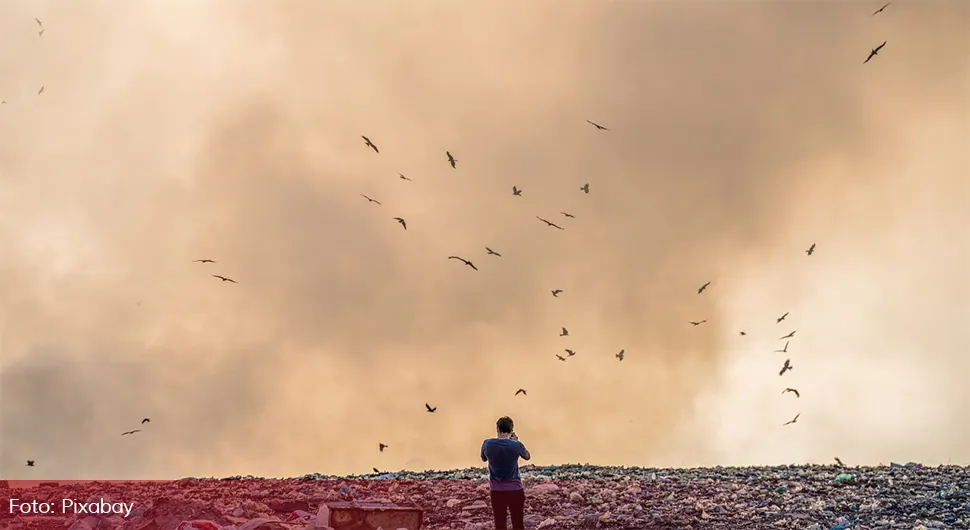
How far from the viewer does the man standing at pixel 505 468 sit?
9.37 metres

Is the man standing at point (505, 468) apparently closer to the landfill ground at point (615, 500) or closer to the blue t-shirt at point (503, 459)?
the blue t-shirt at point (503, 459)

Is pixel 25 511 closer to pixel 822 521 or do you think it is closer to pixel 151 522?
pixel 151 522

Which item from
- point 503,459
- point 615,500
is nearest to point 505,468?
point 503,459

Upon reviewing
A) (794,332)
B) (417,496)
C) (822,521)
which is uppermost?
(794,332)

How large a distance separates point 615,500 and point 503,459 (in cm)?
416

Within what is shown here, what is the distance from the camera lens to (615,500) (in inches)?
504

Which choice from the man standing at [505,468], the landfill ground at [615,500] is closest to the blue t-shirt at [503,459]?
the man standing at [505,468]

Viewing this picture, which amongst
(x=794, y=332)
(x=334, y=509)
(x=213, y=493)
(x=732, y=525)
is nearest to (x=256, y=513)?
(x=334, y=509)

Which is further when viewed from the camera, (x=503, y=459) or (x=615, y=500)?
(x=615, y=500)

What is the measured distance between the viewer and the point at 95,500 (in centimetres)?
1286

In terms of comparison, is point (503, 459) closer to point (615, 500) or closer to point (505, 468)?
point (505, 468)

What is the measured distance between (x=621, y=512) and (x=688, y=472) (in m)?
5.02

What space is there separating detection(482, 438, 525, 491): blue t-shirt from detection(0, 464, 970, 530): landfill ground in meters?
2.00

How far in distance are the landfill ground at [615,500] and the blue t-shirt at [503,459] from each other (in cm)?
200
